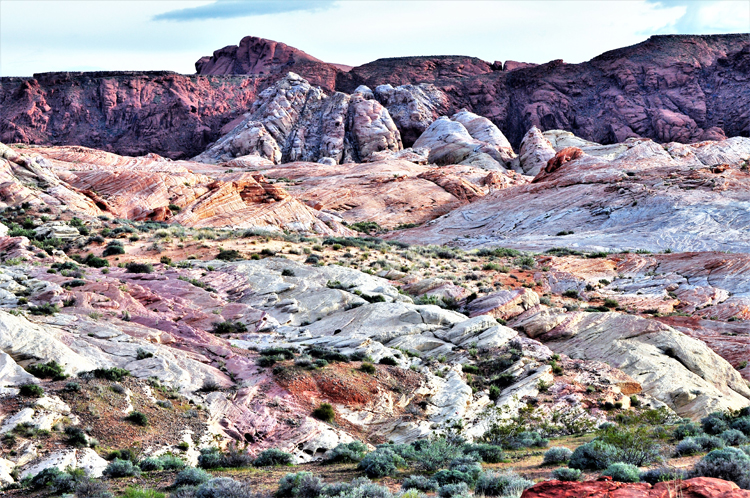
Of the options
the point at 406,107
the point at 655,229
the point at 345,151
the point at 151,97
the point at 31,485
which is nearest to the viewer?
the point at 31,485

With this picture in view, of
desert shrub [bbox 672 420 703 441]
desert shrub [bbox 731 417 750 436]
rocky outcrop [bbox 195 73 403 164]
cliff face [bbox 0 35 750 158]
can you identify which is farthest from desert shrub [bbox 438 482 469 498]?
cliff face [bbox 0 35 750 158]

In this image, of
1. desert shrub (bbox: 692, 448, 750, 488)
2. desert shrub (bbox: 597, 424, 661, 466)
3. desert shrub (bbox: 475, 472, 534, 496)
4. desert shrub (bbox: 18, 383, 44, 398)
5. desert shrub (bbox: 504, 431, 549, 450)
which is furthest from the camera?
desert shrub (bbox: 504, 431, 549, 450)

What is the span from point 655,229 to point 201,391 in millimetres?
39444

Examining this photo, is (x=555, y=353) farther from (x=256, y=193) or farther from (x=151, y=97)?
(x=151, y=97)

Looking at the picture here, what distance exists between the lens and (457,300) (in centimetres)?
2980

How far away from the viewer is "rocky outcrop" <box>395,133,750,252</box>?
47250mm

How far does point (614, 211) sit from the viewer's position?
54094 millimetres

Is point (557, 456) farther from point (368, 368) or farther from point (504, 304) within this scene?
point (504, 304)

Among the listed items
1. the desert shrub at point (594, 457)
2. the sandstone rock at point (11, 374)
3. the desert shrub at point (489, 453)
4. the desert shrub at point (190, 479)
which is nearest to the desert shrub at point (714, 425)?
the desert shrub at point (594, 457)

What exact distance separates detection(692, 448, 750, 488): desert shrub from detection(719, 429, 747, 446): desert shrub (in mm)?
4319

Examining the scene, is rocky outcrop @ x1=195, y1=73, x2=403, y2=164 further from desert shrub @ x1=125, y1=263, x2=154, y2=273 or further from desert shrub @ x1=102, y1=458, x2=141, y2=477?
desert shrub @ x1=102, y1=458, x2=141, y2=477

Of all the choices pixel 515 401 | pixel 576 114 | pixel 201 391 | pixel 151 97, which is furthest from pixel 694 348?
pixel 151 97

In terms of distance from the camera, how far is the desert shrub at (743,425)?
15.8m

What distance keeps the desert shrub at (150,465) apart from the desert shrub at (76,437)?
1.37 m
